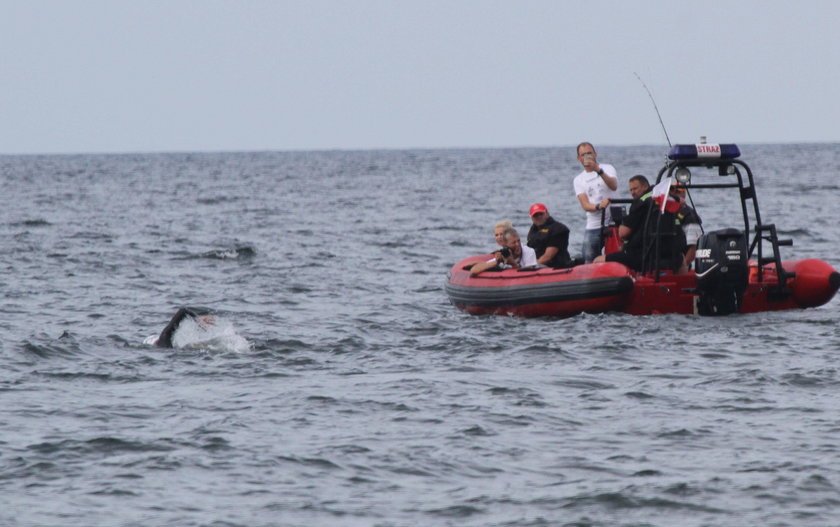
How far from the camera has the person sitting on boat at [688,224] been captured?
12.8 m

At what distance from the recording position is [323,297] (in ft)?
53.8

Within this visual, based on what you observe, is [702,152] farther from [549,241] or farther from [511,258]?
[511,258]

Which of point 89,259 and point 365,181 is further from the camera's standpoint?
point 365,181

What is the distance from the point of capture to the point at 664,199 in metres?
12.5

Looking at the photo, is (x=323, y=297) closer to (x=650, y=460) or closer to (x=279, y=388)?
(x=279, y=388)

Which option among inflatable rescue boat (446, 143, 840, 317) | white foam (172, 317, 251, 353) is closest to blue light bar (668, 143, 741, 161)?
inflatable rescue boat (446, 143, 840, 317)

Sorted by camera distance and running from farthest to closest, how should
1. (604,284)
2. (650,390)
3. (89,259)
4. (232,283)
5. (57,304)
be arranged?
(89,259)
(232,283)
(57,304)
(604,284)
(650,390)

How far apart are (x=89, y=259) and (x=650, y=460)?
15644 millimetres

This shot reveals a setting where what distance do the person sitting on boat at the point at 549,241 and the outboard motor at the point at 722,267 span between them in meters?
1.63

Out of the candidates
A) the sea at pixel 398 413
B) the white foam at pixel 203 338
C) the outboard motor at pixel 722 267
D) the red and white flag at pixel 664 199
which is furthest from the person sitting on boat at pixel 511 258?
the white foam at pixel 203 338

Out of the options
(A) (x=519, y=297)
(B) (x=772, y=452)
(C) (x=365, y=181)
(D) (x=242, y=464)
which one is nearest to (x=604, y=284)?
(A) (x=519, y=297)

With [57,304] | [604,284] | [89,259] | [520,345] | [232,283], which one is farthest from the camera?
[89,259]

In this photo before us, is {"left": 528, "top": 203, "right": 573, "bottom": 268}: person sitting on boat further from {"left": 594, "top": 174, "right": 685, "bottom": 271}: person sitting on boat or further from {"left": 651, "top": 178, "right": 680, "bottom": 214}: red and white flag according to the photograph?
{"left": 651, "top": 178, "right": 680, "bottom": 214}: red and white flag

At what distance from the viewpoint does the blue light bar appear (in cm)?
1241
